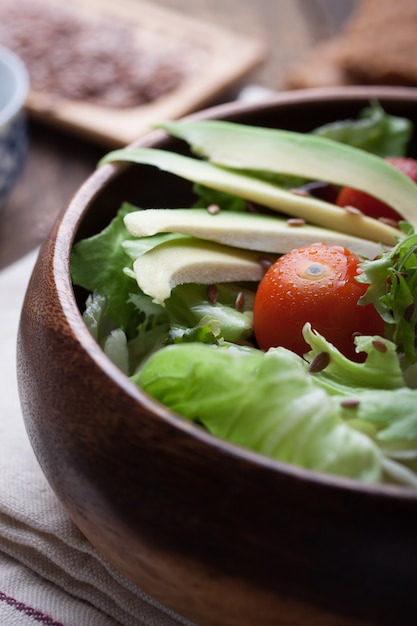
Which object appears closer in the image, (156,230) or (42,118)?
(156,230)

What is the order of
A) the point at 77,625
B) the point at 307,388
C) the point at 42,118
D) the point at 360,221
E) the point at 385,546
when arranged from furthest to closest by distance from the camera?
the point at 42,118
the point at 360,221
the point at 77,625
the point at 307,388
the point at 385,546

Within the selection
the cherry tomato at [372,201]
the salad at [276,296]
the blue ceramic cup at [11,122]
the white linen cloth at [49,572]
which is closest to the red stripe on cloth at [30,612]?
the white linen cloth at [49,572]

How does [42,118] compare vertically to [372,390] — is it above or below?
below

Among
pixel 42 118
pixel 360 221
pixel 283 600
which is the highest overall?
pixel 360 221

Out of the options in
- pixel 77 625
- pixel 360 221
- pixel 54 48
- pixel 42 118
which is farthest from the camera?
pixel 54 48

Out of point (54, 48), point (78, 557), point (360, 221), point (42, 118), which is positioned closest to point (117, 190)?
point (360, 221)

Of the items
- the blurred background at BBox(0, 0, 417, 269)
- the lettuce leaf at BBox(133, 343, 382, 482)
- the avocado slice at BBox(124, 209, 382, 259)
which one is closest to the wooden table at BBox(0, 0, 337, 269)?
the blurred background at BBox(0, 0, 417, 269)

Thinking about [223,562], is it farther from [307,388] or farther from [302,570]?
[307,388]

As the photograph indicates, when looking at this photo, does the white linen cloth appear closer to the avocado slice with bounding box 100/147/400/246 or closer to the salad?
the salad
